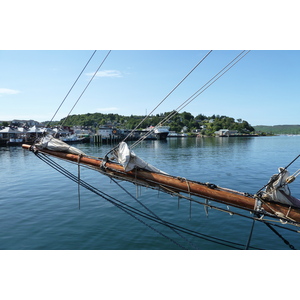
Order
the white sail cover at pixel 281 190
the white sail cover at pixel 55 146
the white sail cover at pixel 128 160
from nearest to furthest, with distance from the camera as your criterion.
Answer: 1. the white sail cover at pixel 281 190
2. the white sail cover at pixel 128 160
3. the white sail cover at pixel 55 146

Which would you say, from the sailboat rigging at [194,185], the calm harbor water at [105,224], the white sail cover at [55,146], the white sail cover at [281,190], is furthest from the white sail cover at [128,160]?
the white sail cover at [281,190]

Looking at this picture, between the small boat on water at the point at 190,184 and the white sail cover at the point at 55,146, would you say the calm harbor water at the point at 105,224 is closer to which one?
the small boat on water at the point at 190,184

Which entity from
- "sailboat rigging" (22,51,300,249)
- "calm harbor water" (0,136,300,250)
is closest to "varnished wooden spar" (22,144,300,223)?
"sailboat rigging" (22,51,300,249)

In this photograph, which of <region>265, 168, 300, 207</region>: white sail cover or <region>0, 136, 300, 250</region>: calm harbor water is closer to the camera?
<region>265, 168, 300, 207</region>: white sail cover

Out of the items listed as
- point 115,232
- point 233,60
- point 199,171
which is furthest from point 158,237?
point 199,171

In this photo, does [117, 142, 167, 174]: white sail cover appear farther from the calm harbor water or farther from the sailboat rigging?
the calm harbor water

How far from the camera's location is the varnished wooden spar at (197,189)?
21.0 feet

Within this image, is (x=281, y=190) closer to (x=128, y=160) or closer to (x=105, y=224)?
(x=128, y=160)

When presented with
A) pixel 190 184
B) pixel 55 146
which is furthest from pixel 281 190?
pixel 55 146

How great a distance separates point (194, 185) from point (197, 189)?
0.14 meters

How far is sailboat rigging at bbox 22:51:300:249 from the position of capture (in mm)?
6318

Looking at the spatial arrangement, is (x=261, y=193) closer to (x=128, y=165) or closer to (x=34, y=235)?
(x=128, y=165)

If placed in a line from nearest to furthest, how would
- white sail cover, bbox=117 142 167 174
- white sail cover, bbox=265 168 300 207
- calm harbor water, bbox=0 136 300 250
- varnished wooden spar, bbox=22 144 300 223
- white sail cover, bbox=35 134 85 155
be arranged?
1. white sail cover, bbox=265 168 300 207
2. varnished wooden spar, bbox=22 144 300 223
3. white sail cover, bbox=117 142 167 174
4. white sail cover, bbox=35 134 85 155
5. calm harbor water, bbox=0 136 300 250

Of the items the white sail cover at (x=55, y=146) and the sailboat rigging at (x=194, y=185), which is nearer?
the sailboat rigging at (x=194, y=185)
